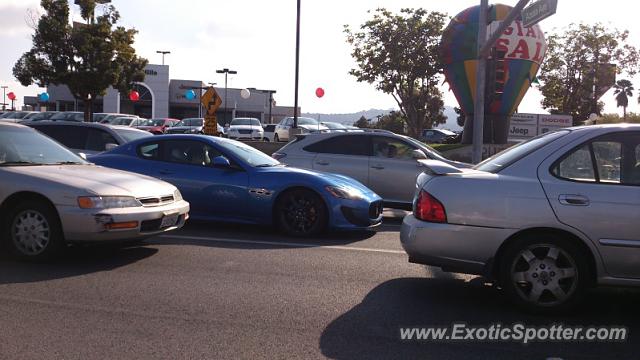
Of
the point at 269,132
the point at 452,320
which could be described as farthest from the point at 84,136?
the point at 269,132

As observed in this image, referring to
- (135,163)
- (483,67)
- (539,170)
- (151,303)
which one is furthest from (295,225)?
(483,67)

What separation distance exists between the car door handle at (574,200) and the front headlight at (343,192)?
3.67m

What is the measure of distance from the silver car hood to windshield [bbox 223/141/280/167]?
5.82 ft

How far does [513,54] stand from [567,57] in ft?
72.6

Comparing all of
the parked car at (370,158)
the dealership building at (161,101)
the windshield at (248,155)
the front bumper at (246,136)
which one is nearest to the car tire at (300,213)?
the windshield at (248,155)

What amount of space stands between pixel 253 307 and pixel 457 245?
5.77 ft

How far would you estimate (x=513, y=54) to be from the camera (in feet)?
84.7

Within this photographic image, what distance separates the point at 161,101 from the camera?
2457 inches

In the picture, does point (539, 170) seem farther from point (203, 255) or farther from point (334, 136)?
point (334, 136)

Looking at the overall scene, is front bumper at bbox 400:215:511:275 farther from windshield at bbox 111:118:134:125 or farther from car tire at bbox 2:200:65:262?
windshield at bbox 111:118:134:125

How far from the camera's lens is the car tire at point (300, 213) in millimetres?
8086

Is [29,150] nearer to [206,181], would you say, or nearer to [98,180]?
[98,180]

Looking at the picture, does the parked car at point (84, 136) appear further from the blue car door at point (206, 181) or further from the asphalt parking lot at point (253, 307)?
the asphalt parking lot at point (253, 307)

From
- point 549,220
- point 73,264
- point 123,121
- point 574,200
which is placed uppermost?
point 123,121
